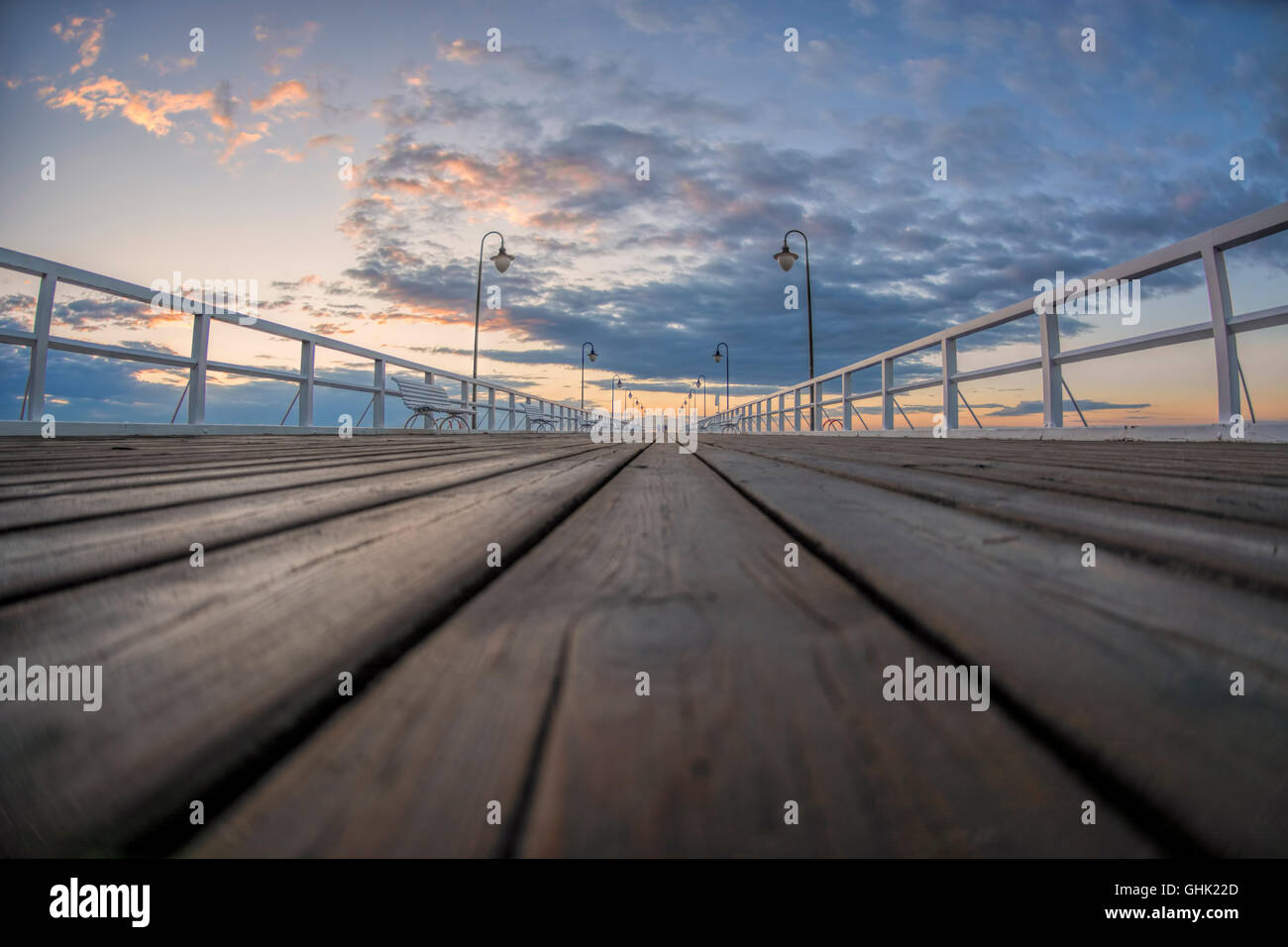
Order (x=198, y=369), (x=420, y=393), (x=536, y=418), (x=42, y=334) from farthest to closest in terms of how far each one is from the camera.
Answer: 1. (x=536, y=418)
2. (x=420, y=393)
3. (x=198, y=369)
4. (x=42, y=334)

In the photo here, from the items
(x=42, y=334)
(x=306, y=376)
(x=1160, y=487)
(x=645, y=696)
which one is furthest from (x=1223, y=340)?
(x=306, y=376)

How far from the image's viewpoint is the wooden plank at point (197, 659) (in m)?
0.30

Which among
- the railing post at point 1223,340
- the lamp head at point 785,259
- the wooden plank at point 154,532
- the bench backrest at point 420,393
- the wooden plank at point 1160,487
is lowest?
the wooden plank at point 154,532

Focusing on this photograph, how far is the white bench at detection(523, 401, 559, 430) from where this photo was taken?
1567 cm

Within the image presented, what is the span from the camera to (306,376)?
6.05 meters

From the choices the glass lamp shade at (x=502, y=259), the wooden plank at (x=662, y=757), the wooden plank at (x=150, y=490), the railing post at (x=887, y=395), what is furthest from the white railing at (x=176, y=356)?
the glass lamp shade at (x=502, y=259)

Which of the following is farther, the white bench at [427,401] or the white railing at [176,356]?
the white bench at [427,401]

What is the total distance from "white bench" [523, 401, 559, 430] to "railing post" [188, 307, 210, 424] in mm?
10068

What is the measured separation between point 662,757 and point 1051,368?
5.07 m

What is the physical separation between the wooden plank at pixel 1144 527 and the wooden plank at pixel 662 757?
0.42 metres

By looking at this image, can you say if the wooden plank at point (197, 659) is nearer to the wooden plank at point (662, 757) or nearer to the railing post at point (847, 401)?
the wooden plank at point (662, 757)

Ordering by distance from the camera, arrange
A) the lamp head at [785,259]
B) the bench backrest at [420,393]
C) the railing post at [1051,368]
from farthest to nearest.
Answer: the lamp head at [785,259] < the bench backrest at [420,393] < the railing post at [1051,368]

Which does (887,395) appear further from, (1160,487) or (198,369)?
(198,369)
